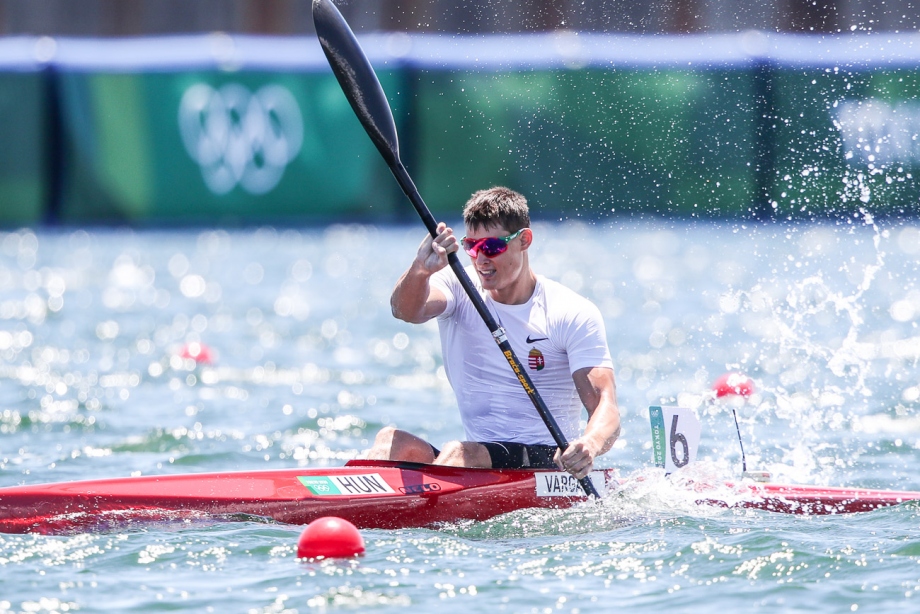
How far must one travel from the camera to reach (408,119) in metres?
19.1

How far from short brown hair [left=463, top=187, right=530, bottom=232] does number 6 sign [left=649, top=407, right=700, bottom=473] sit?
1.13 metres

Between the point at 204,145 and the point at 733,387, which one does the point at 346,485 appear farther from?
the point at 204,145

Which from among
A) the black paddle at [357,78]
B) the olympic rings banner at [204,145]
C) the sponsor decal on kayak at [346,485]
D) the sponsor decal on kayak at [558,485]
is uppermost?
the olympic rings banner at [204,145]

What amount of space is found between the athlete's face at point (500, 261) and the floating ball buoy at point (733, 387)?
4.01m

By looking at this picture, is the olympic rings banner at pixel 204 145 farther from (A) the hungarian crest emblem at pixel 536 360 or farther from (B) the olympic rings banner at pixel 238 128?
(A) the hungarian crest emblem at pixel 536 360

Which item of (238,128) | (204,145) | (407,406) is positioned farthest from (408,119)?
(407,406)

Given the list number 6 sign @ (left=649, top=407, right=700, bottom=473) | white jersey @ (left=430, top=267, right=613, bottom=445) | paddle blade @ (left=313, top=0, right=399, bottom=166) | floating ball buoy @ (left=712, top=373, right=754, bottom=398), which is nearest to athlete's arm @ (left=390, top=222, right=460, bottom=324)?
white jersey @ (left=430, top=267, right=613, bottom=445)

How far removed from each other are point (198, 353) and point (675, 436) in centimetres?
607

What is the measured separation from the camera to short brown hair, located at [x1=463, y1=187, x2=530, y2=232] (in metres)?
5.34

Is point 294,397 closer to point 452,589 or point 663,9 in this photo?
point 452,589

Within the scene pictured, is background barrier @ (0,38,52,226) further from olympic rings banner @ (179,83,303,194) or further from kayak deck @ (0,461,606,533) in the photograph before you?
kayak deck @ (0,461,606,533)

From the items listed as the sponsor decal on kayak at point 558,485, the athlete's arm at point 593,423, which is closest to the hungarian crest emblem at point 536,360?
the athlete's arm at point 593,423

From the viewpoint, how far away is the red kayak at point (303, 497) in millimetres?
5203

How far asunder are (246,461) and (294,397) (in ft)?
6.74
